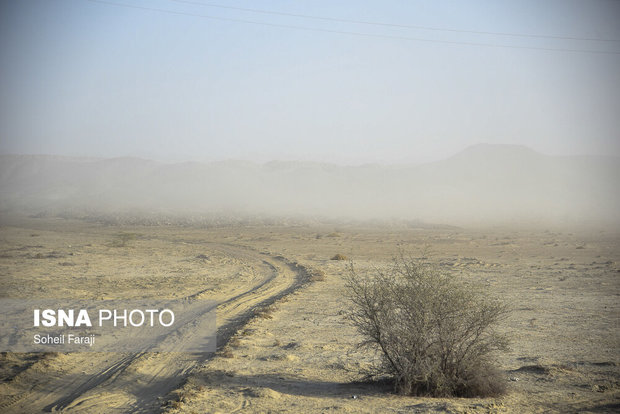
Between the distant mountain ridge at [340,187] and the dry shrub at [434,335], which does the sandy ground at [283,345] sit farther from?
the distant mountain ridge at [340,187]

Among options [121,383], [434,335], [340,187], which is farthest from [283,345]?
[340,187]

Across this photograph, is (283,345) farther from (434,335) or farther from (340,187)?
(340,187)

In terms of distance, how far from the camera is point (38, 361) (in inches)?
408

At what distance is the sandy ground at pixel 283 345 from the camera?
8.45 meters

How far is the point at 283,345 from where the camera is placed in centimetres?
1220

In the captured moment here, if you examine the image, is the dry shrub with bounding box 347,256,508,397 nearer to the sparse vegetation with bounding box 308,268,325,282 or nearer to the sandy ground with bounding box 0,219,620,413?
the sandy ground with bounding box 0,219,620,413

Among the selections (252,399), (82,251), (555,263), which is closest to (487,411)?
(252,399)

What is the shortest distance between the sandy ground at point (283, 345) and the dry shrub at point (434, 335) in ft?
1.09

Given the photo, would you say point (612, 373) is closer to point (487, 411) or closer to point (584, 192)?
point (487, 411)

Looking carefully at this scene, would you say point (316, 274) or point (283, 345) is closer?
point (283, 345)

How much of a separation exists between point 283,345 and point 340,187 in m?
143

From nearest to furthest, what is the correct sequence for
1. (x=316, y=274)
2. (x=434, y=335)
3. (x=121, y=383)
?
(x=434, y=335)
(x=121, y=383)
(x=316, y=274)

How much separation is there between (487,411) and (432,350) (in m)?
1.20

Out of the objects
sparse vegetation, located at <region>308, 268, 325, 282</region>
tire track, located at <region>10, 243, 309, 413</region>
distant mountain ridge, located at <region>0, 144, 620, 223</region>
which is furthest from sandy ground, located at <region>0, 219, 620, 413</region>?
distant mountain ridge, located at <region>0, 144, 620, 223</region>
